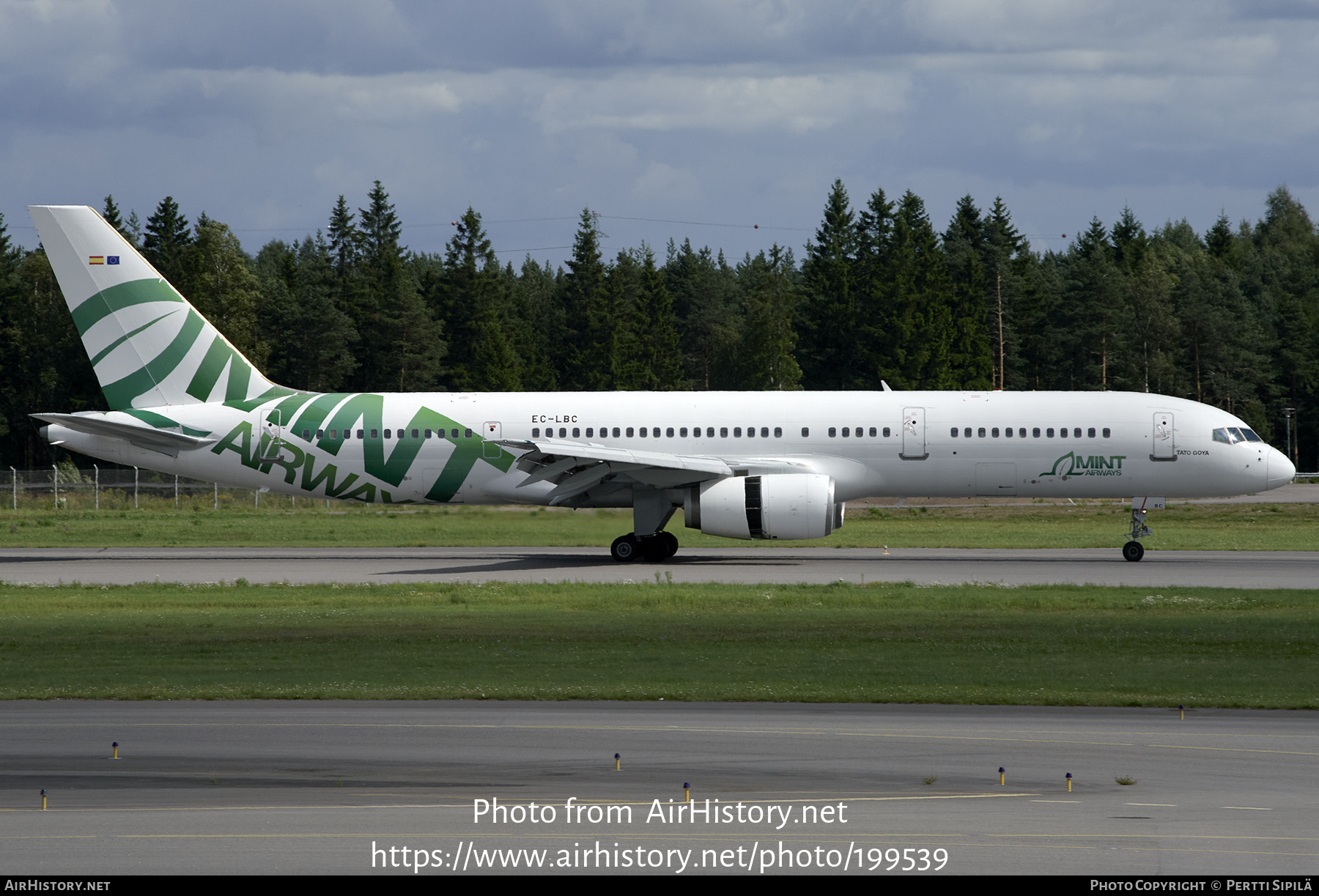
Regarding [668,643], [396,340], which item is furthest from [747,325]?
[668,643]

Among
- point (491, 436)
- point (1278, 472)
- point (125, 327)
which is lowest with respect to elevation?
point (1278, 472)

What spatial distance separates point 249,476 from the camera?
35188mm

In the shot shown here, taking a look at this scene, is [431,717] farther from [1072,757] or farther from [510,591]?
[510,591]

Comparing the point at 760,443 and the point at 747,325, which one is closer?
the point at 760,443

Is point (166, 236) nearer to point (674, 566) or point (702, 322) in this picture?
point (702, 322)

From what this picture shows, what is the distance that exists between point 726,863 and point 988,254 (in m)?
122

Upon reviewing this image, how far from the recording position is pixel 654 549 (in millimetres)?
34500

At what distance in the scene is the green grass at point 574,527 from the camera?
39.3 meters

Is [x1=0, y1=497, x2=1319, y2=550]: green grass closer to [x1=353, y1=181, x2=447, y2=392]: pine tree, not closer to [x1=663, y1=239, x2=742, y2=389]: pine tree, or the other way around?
[x1=353, y1=181, x2=447, y2=392]: pine tree

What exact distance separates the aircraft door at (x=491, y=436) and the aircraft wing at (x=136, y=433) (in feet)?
22.9

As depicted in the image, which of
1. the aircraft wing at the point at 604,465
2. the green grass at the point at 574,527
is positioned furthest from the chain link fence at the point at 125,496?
the aircraft wing at the point at 604,465

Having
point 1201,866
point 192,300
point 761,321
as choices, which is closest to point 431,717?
point 1201,866

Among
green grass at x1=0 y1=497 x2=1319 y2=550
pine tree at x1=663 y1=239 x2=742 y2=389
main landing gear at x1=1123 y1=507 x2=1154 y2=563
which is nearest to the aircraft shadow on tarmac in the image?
green grass at x1=0 y1=497 x2=1319 y2=550

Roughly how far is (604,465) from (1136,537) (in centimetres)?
1378
